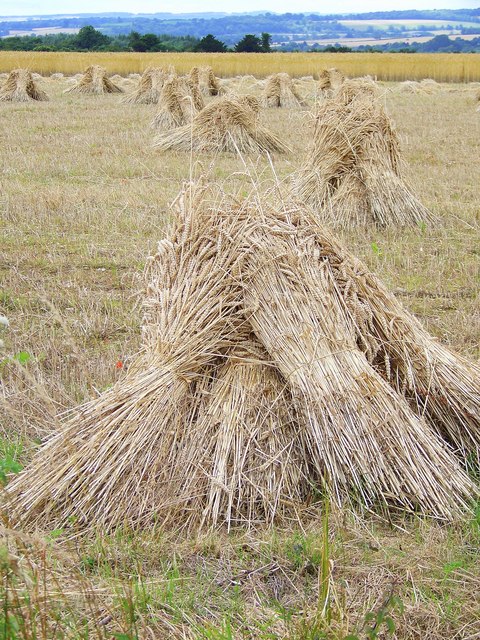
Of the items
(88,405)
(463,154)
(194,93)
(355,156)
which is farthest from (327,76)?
(88,405)

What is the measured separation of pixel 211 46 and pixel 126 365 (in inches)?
1874

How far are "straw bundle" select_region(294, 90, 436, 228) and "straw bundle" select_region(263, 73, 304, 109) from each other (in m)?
13.1

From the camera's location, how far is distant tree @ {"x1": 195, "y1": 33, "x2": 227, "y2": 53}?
1909 inches

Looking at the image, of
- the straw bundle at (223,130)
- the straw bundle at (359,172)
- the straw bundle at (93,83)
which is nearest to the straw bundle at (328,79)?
the straw bundle at (93,83)

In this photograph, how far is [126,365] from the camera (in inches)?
183

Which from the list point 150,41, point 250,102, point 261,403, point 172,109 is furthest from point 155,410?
point 150,41

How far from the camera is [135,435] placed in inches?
128

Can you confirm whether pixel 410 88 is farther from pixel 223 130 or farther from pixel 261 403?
pixel 261 403

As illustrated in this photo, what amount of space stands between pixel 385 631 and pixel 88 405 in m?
1.61

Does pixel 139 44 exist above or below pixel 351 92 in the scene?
above

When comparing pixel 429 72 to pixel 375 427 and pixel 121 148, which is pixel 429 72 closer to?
pixel 121 148

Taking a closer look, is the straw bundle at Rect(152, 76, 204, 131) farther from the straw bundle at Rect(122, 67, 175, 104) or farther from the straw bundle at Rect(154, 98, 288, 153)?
the straw bundle at Rect(122, 67, 175, 104)

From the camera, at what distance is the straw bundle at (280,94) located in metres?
21.6

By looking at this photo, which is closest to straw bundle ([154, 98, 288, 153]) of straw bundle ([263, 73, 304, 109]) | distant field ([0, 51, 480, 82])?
straw bundle ([263, 73, 304, 109])
